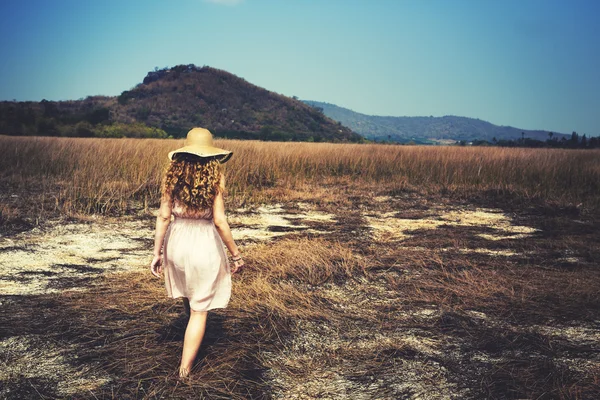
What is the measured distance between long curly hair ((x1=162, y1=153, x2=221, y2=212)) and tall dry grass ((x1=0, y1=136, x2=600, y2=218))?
562 centimetres

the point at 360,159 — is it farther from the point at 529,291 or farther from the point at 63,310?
the point at 63,310

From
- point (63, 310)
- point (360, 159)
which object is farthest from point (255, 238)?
point (360, 159)

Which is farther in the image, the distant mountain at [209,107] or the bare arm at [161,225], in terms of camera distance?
the distant mountain at [209,107]

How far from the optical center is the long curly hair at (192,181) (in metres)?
2.29

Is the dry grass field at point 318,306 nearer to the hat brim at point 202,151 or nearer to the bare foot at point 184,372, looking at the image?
the bare foot at point 184,372

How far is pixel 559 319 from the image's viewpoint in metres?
3.34

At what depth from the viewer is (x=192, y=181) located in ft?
7.57

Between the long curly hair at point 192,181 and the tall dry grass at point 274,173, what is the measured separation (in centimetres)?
562

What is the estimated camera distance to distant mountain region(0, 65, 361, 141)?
68.5m

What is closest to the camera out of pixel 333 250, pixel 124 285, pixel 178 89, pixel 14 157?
pixel 124 285

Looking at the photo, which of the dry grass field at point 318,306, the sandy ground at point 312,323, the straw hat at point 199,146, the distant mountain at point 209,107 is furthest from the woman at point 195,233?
the distant mountain at point 209,107

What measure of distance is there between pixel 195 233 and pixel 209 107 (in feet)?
255

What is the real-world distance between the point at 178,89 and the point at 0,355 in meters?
85.6

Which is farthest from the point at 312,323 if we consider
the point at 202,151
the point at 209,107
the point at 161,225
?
the point at 209,107
